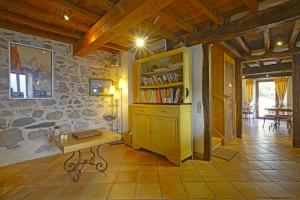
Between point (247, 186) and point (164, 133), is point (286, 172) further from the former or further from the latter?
point (164, 133)

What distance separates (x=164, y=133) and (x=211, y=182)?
3.73 feet

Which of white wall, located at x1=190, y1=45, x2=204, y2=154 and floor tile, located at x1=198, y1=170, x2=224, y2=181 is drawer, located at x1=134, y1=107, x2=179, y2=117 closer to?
white wall, located at x1=190, y1=45, x2=204, y2=154

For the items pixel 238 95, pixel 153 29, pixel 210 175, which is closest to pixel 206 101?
pixel 210 175

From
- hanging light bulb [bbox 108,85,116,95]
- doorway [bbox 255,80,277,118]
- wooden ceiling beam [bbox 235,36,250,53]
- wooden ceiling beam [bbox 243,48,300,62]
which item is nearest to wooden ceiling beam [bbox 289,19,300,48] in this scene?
wooden ceiling beam [bbox 243,48,300,62]

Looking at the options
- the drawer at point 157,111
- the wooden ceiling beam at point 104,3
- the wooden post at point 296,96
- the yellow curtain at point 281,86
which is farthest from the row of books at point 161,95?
the yellow curtain at point 281,86

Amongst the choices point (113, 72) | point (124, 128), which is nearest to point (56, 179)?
point (124, 128)

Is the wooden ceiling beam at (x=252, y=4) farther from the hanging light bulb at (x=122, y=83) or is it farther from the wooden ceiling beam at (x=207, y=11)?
the hanging light bulb at (x=122, y=83)

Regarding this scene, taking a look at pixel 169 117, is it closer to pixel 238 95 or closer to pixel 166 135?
pixel 166 135

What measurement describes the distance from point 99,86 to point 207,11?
9.78 ft

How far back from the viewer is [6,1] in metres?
2.16

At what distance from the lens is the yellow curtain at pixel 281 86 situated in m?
8.49

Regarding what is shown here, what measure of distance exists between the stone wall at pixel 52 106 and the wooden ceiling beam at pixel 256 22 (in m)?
2.64

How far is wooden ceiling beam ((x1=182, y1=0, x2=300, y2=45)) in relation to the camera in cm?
210

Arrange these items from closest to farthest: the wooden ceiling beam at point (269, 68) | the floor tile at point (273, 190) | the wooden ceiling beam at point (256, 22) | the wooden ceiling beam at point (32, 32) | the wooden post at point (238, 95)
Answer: the floor tile at point (273, 190) < the wooden ceiling beam at point (256, 22) < the wooden ceiling beam at point (32, 32) < the wooden post at point (238, 95) < the wooden ceiling beam at point (269, 68)
